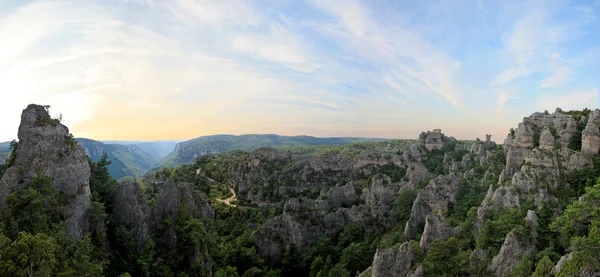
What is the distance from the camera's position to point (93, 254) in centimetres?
2325

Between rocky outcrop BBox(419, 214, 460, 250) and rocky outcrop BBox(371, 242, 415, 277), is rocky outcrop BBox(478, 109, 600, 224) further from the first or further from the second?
rocky outcrop BBox(371, 242, 415, 277)

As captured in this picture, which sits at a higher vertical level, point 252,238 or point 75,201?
point 75,201

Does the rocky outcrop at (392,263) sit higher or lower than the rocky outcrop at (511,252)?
lower

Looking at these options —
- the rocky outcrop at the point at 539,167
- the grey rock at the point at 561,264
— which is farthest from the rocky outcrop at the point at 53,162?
the rocky outcrop at the point at 539,167

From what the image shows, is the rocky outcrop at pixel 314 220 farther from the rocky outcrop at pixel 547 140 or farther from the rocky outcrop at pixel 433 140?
the rocky outcrop at pixel 433 140

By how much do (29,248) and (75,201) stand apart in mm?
7260

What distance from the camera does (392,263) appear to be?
27.9 meters

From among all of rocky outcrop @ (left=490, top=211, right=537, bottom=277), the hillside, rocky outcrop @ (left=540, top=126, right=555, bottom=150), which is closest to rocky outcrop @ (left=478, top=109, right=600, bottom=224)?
rocky outcrop @ (left=540, top=126, right=555, bottom=150)

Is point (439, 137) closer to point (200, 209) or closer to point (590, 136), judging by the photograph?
point (590, 136)

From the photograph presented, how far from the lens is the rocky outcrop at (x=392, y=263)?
90.9 ft

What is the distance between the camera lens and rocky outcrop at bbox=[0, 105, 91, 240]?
74.1 ft

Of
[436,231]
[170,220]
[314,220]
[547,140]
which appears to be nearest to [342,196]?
[314,220]

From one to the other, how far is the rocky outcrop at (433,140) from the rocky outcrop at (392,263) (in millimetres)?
59115

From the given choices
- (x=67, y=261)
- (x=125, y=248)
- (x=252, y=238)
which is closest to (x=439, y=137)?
(x=252, y=238)
